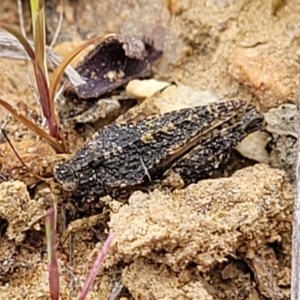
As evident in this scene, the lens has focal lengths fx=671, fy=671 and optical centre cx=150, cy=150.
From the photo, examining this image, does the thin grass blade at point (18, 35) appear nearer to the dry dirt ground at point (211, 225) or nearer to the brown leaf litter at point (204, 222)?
the dry dirt ground at point (211, 225)

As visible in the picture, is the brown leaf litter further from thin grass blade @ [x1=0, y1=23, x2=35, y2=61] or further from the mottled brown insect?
thin grass blade @ [x1=0, y1=23, x2=35, y2=61]

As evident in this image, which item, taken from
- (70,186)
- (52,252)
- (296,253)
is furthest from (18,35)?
(296,253)

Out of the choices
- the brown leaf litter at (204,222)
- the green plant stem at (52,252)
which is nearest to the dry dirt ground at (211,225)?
the brown leaf litter at (204,222)

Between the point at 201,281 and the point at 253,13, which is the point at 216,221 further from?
the point at 253,13

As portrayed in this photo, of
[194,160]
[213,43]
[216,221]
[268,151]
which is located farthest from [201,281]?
[213,43]

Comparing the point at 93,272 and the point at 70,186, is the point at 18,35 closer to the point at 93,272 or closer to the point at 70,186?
the point at 70,186
